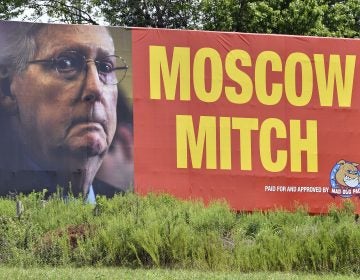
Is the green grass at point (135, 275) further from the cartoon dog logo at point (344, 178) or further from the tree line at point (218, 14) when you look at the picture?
the tree line at point (218, 14)

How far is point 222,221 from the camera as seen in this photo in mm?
12523

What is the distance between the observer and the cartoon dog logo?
16.1 metres

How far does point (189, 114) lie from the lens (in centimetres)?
1567

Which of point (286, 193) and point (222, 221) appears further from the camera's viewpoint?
point (286, 193)

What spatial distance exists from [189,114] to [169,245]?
502 cm

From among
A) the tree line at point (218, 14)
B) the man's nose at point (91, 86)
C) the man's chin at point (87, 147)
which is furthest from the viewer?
the tree line at point (218, 14)

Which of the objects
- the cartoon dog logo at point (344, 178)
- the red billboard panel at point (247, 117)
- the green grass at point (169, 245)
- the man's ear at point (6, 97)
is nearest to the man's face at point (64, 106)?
the man's ear at point (6, 97)

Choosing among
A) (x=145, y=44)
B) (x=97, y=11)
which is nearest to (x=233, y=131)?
(x=145, y=44)

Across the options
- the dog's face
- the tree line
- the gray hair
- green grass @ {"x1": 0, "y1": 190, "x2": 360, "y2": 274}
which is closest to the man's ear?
the gray hair

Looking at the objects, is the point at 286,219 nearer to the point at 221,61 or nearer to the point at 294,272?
the point at 294,272

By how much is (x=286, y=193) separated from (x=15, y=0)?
50.7ft

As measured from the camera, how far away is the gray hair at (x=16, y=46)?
1496 centimetres

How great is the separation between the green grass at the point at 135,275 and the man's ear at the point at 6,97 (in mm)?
5206

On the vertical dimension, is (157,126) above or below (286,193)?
above
